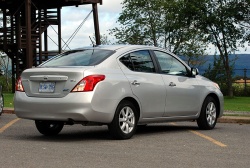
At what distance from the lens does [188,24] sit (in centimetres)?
3997

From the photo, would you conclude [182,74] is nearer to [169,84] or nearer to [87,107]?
[169,84]

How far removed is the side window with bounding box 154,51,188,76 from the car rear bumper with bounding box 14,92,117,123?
1969mm

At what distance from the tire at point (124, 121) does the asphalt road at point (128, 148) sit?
0.50 feet

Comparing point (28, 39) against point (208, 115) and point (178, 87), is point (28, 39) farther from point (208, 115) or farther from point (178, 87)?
point (178, 87)

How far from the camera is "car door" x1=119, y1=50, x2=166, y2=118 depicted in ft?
36.5

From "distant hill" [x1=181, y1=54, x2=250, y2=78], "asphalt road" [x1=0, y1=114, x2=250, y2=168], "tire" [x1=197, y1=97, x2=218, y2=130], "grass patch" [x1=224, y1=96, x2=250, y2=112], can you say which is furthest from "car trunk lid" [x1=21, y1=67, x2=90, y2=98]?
"distant hill" [x1=181, y1=54, x2=250, y2=78]

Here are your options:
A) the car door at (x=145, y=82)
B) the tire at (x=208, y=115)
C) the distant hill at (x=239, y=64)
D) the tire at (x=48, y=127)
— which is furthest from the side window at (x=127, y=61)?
the distant hill at (x=239, y=64)

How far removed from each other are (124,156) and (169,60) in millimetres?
4193

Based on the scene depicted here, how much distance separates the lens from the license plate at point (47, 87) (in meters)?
10.4

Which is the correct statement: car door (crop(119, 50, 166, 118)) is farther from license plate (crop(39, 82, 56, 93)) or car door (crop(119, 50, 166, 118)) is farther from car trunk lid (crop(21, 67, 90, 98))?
license plate (crop(39, 82, 56, 93))

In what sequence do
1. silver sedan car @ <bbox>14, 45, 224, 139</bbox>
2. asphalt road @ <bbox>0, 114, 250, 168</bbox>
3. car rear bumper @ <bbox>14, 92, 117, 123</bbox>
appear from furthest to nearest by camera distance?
silver sedan car @ <bbox>14, 45, 224, 139</bbox>, car rear bumper @ <bbox>14, 92, 117, 123</bbox>, asphalt road @ <bbox>0, 114, 250, 168</bbox>

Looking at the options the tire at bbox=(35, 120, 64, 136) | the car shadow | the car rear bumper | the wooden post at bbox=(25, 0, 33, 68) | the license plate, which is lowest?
the car shadow

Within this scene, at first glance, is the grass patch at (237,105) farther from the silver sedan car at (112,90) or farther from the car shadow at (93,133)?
the silver sedan car at (112,90)

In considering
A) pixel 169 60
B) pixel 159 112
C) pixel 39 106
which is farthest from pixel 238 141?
pixel 39 106
